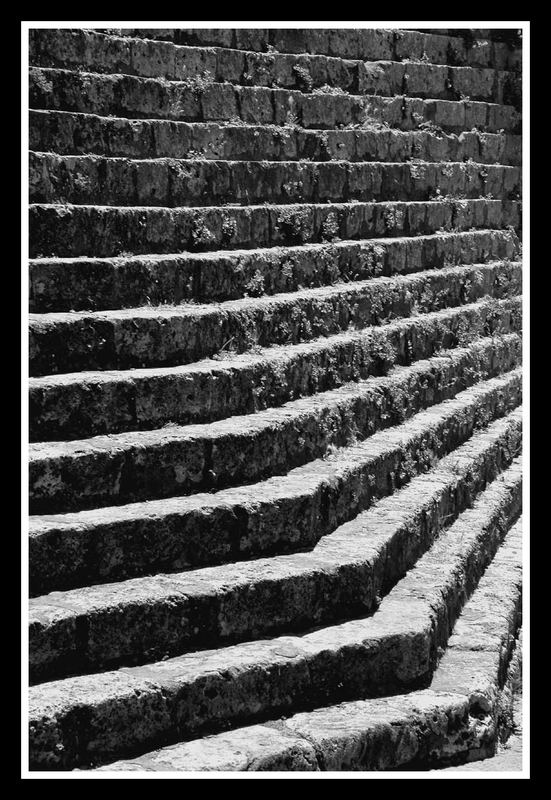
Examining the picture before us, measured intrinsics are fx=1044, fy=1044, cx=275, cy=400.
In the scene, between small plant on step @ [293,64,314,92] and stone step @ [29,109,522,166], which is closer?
stone step @ [29,109,522,166]

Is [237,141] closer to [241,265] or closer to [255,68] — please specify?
[255,68]

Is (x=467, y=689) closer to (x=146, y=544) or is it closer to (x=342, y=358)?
(x=146, y=544)

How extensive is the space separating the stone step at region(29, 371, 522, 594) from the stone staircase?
0.01 metres

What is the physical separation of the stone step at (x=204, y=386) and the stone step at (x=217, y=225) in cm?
69

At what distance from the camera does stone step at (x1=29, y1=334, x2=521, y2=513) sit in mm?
3885

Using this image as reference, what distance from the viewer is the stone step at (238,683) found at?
10.8ft

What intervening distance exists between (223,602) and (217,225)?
97.0 inches

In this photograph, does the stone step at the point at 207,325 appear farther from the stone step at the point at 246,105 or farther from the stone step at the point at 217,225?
the stone step at the point at 246,105

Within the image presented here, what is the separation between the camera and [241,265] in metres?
5.47

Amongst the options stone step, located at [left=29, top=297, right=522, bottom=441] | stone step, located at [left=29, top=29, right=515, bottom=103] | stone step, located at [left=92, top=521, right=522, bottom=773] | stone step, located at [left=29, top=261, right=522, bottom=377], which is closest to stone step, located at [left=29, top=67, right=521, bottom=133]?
stone step, located at [left=29, top=29, right=515, bottom=103]

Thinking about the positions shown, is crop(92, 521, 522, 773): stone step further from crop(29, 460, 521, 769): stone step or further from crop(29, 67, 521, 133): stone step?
crop(29, 67, 521, 133): stone step

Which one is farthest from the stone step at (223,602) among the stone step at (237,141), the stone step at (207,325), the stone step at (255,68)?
the stone step at (255,68)

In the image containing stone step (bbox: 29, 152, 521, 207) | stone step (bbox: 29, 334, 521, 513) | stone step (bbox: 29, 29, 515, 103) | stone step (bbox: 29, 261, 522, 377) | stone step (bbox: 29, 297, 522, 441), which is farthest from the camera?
stone step (bbox: 29, 29, 515, 103)

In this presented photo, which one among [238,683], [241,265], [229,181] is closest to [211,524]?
[238,683]
